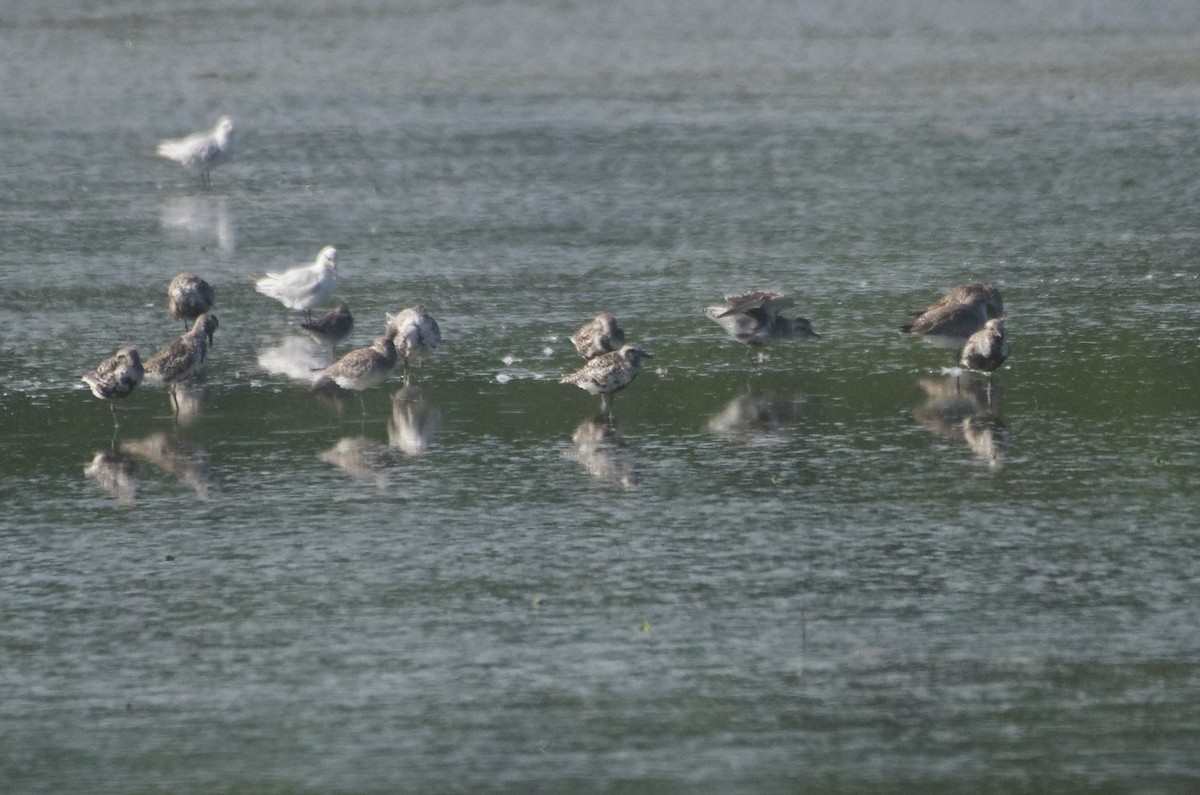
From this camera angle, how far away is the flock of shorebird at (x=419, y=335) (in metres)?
12.5

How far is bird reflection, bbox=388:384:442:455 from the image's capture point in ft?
38.8

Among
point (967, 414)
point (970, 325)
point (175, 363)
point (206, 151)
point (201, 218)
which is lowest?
point (967, 414)

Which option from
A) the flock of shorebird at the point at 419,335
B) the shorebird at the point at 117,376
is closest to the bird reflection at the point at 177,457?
the shorebird at the point at 117,376

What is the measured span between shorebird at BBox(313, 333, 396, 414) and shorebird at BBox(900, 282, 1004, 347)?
3.82 m

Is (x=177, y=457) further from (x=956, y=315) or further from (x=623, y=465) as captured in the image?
(x=956, y=315)

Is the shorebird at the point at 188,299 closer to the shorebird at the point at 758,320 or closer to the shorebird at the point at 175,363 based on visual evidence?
the shorebird at the point at 175,363

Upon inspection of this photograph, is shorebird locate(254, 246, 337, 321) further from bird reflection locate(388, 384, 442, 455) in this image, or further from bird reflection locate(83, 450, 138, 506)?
bird reflection locate(83, 450, 138, 506)

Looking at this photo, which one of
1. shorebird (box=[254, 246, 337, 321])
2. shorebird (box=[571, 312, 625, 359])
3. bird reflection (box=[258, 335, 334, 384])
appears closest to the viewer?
shorebird (box=[571, 312, 625, 359])

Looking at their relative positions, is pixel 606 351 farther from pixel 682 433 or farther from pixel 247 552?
pixel 247 552

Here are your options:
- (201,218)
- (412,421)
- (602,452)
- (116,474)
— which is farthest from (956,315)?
(201,218)

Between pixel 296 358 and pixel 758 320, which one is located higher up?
pixel 758 320

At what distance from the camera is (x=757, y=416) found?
12.2 meters

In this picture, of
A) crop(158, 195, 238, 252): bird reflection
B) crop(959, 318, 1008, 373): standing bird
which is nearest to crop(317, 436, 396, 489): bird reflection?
crop(959, 318, 1008, 373): standing bird

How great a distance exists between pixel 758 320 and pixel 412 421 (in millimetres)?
2843
